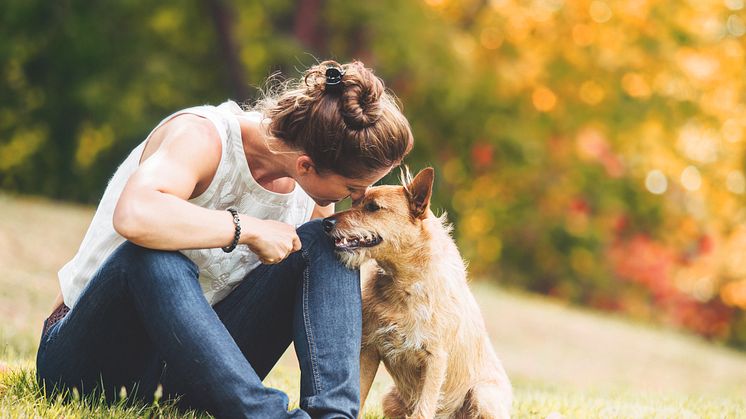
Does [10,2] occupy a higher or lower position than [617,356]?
higher

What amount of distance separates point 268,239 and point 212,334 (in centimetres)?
42

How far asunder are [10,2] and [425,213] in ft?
40.7

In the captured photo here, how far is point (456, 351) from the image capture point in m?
3.75

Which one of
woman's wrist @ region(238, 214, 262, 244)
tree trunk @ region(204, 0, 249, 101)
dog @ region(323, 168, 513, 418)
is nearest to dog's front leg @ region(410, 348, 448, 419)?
dog @ region(323, 168, 513, 418)

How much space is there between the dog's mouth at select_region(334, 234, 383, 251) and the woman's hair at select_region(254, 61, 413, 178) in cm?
30

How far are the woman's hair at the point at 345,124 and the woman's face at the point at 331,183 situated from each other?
0.04m

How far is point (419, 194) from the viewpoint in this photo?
3.83m

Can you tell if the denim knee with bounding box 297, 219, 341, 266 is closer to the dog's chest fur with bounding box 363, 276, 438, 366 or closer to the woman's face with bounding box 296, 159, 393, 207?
the woman's face with bounding box 296, 159, 393, 207

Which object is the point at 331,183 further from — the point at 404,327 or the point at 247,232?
the point at 404,327

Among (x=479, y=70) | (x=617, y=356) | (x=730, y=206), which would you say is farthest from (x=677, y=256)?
(x=617, y=356)

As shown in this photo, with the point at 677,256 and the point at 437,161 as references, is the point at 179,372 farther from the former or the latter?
the point at 677,256

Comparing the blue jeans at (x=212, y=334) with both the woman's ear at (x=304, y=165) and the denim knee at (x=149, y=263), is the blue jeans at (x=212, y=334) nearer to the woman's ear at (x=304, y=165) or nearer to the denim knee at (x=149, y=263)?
the denim knee at (x=149, y=263)

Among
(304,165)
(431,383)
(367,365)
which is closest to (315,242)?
(304,165)

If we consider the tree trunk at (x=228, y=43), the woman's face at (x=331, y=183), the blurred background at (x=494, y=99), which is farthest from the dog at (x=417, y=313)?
the tree trunk at (x=228, y=43)
